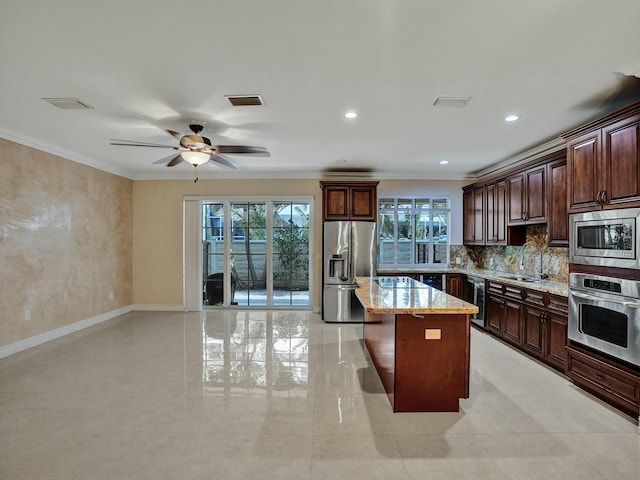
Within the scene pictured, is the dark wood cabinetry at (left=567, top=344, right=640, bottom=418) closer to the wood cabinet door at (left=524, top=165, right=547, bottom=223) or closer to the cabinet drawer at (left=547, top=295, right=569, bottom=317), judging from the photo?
the cabinet drawer at (left=547, top=295, right=569, bottom=317)

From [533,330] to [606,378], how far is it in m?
1.10

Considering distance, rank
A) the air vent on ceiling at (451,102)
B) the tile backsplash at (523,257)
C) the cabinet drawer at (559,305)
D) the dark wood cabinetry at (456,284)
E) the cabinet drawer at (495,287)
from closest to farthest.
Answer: the air vent on ceiling at (451,102)
the cabinet drawer at (559,305)
the tile backsplash at (523,257)
the cabinet drawer at (495,287)
the dark wood cabinetry at (456,284)

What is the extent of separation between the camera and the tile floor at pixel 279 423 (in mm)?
2109

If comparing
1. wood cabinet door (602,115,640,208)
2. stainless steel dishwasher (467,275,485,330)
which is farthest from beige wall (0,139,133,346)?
wood cabinet door (602,115,640,208)

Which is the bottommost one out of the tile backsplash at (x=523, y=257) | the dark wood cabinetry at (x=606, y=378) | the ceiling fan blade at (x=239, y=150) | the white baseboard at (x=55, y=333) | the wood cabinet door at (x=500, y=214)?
the white baseboard at (x=55, y=333)

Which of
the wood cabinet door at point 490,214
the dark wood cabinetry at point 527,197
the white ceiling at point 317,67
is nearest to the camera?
the white ceiling at point 317,67

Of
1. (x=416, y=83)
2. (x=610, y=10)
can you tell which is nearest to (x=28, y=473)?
(x=416, y=83)

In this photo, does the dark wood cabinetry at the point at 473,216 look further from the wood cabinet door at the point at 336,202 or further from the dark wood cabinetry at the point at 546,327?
the wood cabinet door at the point at 336,202

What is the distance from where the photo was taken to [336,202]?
230 inches

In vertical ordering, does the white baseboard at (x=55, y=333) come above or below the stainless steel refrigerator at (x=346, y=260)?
below

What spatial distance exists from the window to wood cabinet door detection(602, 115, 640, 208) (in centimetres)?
371

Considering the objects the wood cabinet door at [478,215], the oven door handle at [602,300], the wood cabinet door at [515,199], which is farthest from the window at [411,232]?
the oven door handle at [602,300]

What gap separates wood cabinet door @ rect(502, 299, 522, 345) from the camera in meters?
4.21

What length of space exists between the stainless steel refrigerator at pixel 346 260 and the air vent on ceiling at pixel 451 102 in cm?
277
